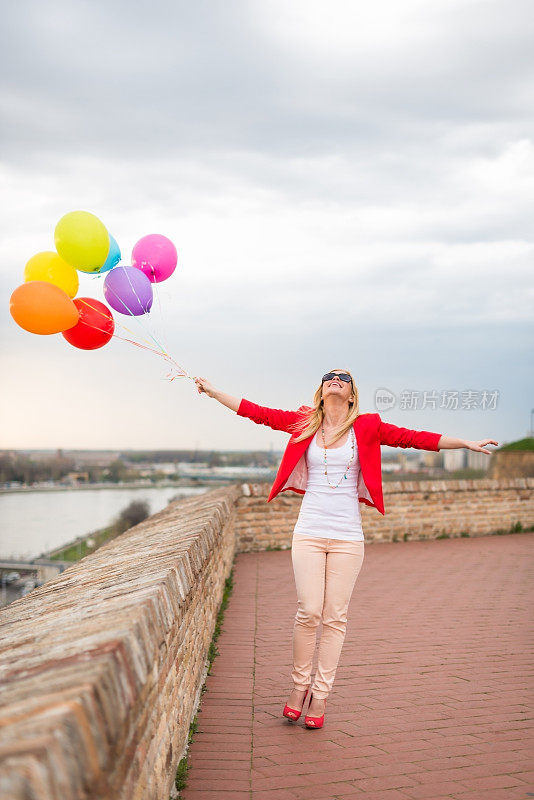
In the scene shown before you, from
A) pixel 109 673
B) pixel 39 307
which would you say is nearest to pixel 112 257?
pixel 39 307

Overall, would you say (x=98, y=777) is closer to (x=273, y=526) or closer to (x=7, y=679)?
(x=7, y=679)

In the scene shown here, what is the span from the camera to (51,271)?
4.96 m

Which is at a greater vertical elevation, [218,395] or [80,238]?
[80,238]

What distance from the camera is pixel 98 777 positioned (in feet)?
5.11

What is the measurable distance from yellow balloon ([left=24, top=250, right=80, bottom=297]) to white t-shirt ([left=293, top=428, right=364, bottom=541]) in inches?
85.5

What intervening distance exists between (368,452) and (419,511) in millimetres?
8222

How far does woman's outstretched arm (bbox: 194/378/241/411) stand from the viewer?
419 centimetres

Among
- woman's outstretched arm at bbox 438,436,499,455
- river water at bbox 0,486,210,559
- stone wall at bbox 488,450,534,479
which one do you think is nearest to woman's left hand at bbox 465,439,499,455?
woman's outstretched arm at bbox 438,436,499,455

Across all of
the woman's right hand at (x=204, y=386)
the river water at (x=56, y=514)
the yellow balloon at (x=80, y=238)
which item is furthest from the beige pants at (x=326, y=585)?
the river water at (x=56, y=514)

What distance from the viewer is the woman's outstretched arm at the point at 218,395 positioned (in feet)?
13.7

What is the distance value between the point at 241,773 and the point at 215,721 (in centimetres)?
69

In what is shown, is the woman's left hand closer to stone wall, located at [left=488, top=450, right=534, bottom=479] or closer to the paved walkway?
the paved walkway

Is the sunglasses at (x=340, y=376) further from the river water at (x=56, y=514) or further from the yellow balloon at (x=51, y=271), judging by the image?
the river water at (x=56, y=514)

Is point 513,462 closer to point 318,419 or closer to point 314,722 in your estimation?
point 318,419
